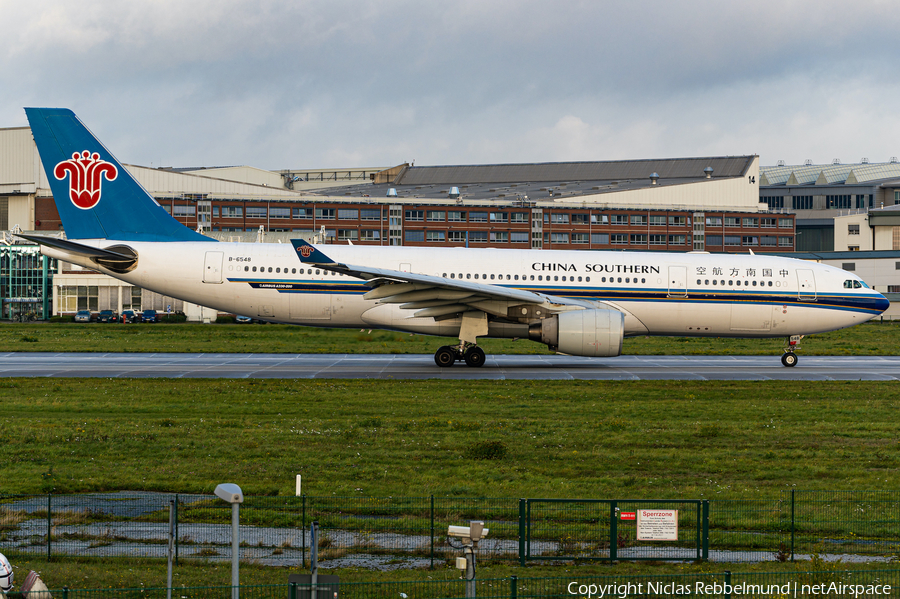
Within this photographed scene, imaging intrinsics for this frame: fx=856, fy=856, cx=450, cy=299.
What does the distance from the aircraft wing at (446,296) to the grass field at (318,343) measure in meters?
6.63

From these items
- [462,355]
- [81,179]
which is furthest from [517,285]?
[81,179]

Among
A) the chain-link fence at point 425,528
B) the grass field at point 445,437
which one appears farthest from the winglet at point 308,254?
the chain-link fence at point 425,528

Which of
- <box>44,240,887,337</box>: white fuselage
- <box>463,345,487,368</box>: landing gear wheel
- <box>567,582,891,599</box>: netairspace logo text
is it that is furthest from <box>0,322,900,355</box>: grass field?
<box>567,582,891,599</box>: netairspace logo text

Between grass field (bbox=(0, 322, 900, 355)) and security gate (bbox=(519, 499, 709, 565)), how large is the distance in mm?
25692

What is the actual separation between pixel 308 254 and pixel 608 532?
18.7 m

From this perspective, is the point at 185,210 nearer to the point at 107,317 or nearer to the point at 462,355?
the point at 107,317

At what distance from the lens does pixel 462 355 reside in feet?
110

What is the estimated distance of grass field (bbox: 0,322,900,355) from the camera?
43.1m

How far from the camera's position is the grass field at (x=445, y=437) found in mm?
16016

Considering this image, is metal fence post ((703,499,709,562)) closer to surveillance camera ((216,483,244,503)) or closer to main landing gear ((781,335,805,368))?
surveillance camera ((216,483,244,503))

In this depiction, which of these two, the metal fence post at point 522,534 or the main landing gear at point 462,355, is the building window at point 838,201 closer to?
the main landing gear at point 462,355

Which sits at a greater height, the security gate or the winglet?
the winglet

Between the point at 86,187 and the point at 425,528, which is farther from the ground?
the point at 86,187

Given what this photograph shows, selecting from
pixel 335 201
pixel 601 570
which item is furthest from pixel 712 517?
pixel 335 201
